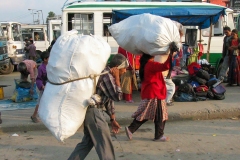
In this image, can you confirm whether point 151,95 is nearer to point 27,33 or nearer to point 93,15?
point 93,15

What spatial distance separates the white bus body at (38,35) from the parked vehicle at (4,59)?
3733 millimetres

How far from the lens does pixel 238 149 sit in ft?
15.3

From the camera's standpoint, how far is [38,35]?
19.2 meters

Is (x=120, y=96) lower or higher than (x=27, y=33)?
lower

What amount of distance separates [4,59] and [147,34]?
36.8 ft

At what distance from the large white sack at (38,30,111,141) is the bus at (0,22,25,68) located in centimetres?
1279

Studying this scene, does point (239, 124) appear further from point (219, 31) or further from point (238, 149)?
point (219, 31)

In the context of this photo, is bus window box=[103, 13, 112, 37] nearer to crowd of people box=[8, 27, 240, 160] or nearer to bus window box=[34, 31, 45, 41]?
crowd of people box=[8, 27, 240, 160]

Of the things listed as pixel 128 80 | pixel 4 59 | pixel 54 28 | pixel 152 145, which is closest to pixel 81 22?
pixel 128 80

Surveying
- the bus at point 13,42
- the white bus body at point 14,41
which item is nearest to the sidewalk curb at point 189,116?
the bus at point 13,42

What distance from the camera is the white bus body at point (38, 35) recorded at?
18969 millimetres

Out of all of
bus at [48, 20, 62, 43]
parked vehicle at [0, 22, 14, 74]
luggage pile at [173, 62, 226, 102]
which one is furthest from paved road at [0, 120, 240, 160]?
bus at [48, 20, 62, 43]

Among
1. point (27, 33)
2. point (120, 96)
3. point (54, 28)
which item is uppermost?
point (54, 28)

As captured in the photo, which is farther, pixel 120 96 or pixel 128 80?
pixel 128 80
